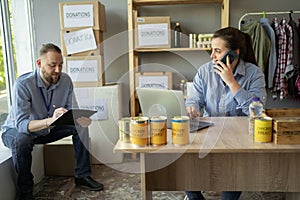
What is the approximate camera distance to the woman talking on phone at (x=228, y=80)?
5.56ft

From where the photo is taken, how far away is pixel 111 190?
90.4 inches

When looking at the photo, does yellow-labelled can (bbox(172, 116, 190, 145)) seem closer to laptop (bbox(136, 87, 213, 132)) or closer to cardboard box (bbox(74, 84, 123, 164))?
laptop (bbox(136, 87, 213, 132))

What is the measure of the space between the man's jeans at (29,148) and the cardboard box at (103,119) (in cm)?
49

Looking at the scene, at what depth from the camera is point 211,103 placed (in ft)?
6.08

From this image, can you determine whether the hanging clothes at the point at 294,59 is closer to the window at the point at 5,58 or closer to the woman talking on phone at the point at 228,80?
the woman talking on phone at the point at 228,80

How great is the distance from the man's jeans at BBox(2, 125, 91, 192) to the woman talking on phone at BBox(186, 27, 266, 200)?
3.23 ft

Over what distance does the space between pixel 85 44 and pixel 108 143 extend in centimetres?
100

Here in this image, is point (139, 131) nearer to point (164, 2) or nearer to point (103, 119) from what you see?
point (103, 119)

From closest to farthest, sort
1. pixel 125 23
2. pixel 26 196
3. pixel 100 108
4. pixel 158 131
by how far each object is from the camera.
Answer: pixel 158 131 → pixel 26 196 → pixel 100 108 → pixel 125 23

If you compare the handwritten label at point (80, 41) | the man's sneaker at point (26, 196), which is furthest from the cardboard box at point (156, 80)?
the man's sneaker at point (26, 196)

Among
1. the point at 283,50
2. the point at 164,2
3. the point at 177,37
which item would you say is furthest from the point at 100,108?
the point at 283,50

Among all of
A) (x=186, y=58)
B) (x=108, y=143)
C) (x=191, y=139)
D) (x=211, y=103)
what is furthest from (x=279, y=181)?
(x=186, y=58)

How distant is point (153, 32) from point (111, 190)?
153cm

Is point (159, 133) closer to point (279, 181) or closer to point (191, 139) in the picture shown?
point (191, 139)
